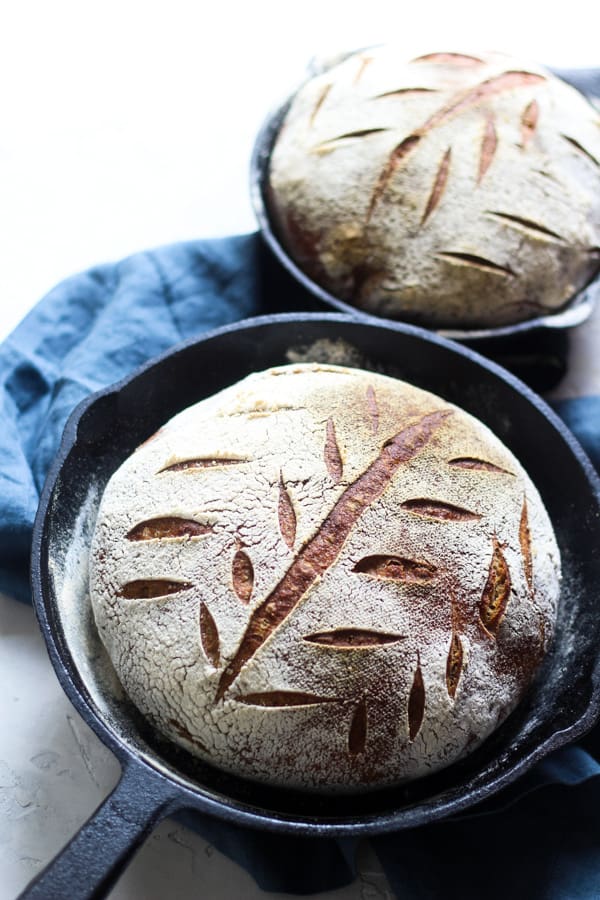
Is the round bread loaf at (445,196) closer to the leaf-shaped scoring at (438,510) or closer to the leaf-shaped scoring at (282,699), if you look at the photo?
the leaf-shaped scoring at (438,510)

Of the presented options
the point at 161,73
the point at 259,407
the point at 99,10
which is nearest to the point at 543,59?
the point at 161,73

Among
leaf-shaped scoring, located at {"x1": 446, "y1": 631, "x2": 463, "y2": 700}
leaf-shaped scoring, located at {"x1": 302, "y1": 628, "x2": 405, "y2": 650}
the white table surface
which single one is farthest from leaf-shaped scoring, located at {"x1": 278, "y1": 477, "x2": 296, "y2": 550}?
the white table surface

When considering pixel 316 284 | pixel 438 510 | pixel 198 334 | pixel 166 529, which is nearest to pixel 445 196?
pixel 316 284

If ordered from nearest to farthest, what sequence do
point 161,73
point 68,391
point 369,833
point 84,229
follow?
point 369,833 < point 68,391 < point 84,229 < point 161,73

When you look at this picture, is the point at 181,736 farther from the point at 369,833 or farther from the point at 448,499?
the point at 448,499

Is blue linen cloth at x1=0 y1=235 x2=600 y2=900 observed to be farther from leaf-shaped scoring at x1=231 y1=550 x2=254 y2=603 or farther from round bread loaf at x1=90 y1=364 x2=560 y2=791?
leaf-shaped scoring at x1=231 y1=550 x2=254 y2=603
